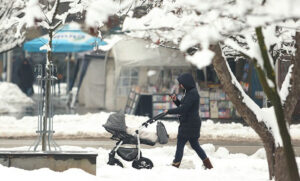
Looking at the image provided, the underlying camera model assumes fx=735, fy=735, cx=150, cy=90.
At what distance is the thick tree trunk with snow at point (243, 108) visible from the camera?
31.4 ft

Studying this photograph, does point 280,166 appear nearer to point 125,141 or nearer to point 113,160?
point 125,141

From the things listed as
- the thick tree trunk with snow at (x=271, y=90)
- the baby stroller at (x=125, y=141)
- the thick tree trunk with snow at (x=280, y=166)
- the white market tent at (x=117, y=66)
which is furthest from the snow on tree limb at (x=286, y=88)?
the white market tent at (x=117, y=66)

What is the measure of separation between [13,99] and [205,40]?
93.3ft

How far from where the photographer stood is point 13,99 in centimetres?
3334

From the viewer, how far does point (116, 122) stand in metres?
11.5

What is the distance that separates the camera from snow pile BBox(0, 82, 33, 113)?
31.0 meters

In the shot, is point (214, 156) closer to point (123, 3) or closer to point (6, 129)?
point (123, 3)

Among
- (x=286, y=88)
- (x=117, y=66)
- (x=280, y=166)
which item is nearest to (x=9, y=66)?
(x=117, y=66)

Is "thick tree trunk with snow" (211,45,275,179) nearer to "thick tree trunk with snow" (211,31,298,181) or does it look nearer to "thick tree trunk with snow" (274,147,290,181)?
"thick tree trunk with snow" (211,31,298,181)

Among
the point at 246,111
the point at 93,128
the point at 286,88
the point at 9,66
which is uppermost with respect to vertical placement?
the point at 9,66

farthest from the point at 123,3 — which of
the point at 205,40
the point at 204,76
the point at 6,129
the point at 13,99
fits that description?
the point at 13,99

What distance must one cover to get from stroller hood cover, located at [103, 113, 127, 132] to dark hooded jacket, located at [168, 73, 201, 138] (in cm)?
86

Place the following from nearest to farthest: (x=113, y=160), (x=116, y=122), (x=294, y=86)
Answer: (x=294, y=86), (x=116, y=122), (x=113, y=160)

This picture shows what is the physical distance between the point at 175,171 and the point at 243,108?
1888mm
